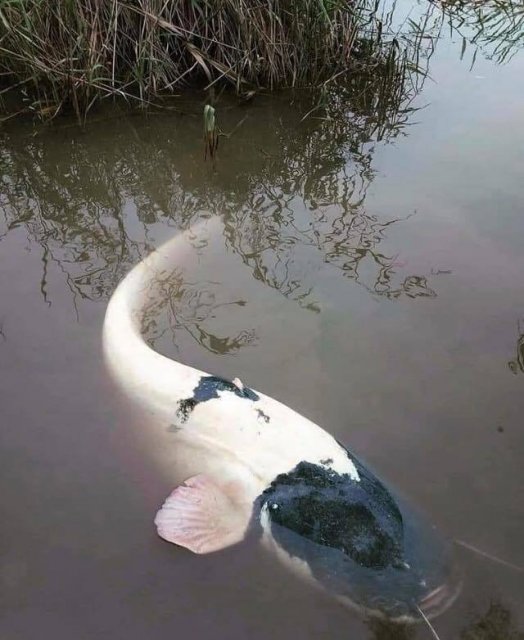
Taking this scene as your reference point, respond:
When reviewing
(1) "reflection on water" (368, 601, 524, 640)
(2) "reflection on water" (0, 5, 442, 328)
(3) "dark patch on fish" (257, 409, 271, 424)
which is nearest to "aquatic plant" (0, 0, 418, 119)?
(2) "reflection on water" (0, 5, 442, 328)

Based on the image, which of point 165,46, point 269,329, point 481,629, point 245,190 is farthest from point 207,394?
point 165,46

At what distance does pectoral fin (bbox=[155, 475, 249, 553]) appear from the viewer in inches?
74.9

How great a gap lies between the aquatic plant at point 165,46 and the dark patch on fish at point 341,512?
307 centimetres

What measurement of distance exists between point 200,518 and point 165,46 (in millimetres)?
3616

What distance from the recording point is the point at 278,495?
199 centimetres

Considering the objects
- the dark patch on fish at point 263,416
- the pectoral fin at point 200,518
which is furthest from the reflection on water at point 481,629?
the dark patch on fish at point 263,416

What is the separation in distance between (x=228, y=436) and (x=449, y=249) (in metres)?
1.55

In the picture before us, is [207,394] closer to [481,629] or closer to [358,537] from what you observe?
[358,537]

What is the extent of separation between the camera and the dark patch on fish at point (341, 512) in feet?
5.90

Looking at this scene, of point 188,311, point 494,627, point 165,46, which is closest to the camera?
point 494,627

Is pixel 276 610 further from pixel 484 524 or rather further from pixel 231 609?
pixel 484 524

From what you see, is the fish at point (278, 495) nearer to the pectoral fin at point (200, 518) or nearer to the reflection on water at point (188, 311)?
the pectoral fin at point (200, 518)

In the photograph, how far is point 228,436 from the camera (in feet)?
7.28

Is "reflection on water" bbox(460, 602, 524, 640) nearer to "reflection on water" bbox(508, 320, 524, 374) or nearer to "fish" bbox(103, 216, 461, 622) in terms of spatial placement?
"fish" bbox(103, 216, 461, 622)
